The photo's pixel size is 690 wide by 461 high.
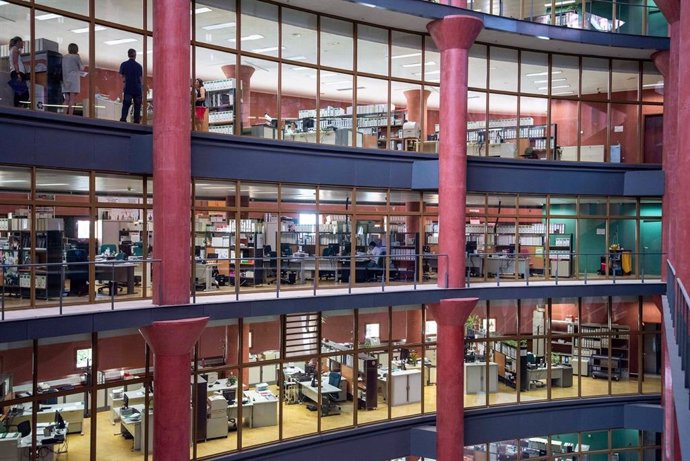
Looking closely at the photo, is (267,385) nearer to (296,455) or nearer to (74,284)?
(296,455)

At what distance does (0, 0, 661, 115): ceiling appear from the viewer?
528 inches

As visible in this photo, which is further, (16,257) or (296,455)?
(296,455)

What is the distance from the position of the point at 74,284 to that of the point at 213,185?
3.48m

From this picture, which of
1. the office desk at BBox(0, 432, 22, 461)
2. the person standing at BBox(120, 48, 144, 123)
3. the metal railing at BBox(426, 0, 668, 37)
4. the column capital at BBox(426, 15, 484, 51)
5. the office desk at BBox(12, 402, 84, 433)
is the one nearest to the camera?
the office desk at BBox(0, 432, 22, 461)

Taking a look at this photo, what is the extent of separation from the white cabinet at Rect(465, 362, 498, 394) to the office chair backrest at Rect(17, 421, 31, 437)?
10423 mm

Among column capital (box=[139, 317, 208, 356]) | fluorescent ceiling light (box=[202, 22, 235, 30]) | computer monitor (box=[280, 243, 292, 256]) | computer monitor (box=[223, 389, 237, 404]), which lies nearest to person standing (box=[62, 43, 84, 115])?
fluorescent ceiling light (box=[202, 22, 235, 30])

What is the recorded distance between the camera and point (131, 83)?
1326 centimetres

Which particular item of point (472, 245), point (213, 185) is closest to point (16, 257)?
point (213, 185)

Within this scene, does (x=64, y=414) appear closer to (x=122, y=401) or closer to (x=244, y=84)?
(x=122, y=401)

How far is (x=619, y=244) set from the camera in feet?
68.0

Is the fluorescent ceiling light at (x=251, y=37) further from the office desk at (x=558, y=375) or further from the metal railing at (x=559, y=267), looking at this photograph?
the office desk at (x=558, y=375)

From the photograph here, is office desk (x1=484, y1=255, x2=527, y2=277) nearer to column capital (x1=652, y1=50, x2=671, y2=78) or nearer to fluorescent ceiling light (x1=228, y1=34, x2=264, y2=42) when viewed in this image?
column capital (x1=652, y1=50, x2=671, y2=78)

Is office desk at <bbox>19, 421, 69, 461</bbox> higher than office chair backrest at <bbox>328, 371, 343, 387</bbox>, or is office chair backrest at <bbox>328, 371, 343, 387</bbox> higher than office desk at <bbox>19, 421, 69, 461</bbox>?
office chair backrest at <bbox>328, 371, 343, 387</bbox>

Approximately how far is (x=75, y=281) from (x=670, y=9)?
51.6 ft
